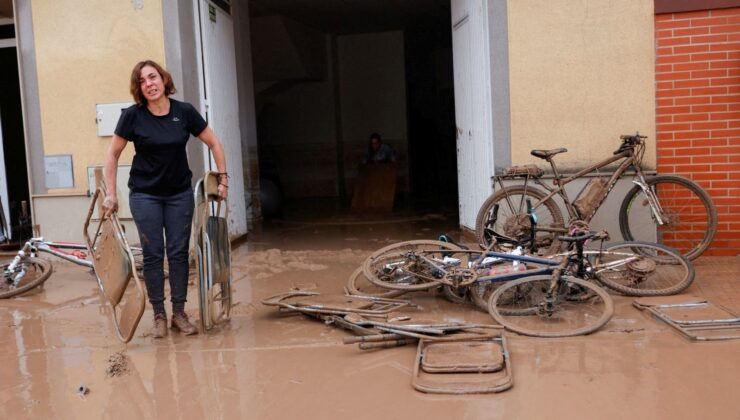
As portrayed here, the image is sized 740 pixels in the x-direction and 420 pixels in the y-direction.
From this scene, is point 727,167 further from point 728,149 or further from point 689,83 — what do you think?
point 689,83

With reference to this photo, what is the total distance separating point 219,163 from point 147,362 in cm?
133

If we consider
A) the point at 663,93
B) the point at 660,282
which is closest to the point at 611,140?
the point at 663,93

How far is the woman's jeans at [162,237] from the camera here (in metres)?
4.62

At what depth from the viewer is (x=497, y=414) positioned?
10.6 ft

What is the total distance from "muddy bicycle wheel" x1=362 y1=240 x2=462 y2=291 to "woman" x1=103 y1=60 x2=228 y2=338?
126 cm

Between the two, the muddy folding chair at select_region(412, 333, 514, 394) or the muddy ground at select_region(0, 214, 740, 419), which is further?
the muddy folding chair at select_region(412, 333, 514, 394)

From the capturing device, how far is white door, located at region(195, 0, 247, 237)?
7.38 m

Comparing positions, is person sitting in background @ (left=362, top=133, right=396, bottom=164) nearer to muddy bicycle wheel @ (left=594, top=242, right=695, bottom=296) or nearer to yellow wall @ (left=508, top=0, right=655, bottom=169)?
yellow wall @ (left=508, top=0, right=655, bottom=169)

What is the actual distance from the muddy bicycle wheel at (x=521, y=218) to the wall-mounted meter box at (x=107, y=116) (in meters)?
3.53

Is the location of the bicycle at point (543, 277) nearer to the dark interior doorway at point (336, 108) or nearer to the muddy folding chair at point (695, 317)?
the muddy folding chair at point (695, 317)

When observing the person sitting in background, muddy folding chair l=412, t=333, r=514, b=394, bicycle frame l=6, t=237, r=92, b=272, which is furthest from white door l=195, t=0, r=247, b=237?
muddy folding chair l=412, t=333, r=514, b=394

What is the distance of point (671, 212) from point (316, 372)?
3654 mm

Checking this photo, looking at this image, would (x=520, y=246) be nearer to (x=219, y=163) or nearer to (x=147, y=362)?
(x=219, y=163)

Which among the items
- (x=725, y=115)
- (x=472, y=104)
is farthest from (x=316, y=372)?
(x=725, y=115)
